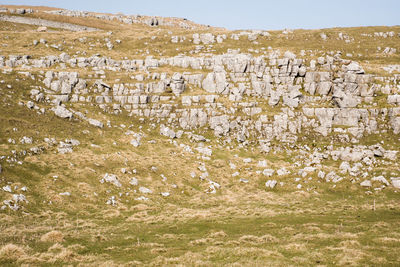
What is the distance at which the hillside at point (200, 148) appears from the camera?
97.8ft

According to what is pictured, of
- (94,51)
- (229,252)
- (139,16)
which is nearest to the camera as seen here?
(229,252)

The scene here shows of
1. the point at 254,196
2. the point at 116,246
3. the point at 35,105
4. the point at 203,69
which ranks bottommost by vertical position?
the point at 254,196

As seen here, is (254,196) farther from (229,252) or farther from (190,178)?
(229,252)

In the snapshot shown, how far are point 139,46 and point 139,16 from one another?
331ft

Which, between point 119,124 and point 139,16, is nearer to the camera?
point 119,124

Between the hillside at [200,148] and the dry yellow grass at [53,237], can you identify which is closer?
the dry yellow grass at [53,237]

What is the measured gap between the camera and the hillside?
97.8 feet

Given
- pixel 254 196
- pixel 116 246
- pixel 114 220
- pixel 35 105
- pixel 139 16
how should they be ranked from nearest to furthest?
pixel 116 246 < pixel 114 220 < pixel 254 196 < pixel 35 105 < pixel 139 16

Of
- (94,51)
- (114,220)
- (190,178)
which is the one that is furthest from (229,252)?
(94,51)

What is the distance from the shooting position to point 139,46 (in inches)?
4358

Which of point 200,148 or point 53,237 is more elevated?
point 200,148

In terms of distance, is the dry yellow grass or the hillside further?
the hillside

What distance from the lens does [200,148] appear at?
2734 inches

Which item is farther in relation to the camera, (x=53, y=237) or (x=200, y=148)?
(x=200, y=148)
